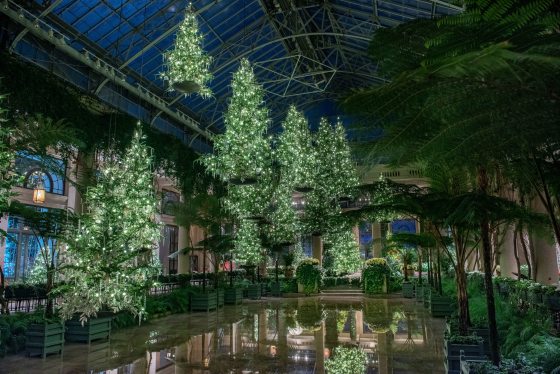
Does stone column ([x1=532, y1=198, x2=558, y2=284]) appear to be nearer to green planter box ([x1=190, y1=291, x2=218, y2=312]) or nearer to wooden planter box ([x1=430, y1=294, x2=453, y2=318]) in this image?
wooden planter box ([x1=430, y1=294, x2=453, y2=318])

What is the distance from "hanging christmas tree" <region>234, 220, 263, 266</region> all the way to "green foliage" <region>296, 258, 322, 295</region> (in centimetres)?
319

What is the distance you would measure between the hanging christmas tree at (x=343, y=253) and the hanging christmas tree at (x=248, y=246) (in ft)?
19.3

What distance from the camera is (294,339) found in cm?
870

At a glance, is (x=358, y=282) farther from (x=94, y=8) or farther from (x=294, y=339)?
(x=94, y=8)

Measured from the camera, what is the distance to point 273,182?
→ 687 inches

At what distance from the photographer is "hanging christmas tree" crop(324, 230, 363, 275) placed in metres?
22.7

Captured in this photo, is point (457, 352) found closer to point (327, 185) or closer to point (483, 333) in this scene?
point (483, 333)

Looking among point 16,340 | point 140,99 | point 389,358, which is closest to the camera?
point 389,358

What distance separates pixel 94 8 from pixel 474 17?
47.2ft

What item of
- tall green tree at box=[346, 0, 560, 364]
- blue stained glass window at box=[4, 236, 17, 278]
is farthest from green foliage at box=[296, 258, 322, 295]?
tall green tree at box=[346, 0, 560, 364]

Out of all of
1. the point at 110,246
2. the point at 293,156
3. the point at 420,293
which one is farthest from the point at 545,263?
the point at 110,246

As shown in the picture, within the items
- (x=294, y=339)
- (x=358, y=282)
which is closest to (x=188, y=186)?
(x=358, y=282)

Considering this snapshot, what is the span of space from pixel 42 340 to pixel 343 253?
17357 millimetres

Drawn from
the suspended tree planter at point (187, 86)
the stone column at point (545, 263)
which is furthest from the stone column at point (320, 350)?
the stone column at point (545, 263)
